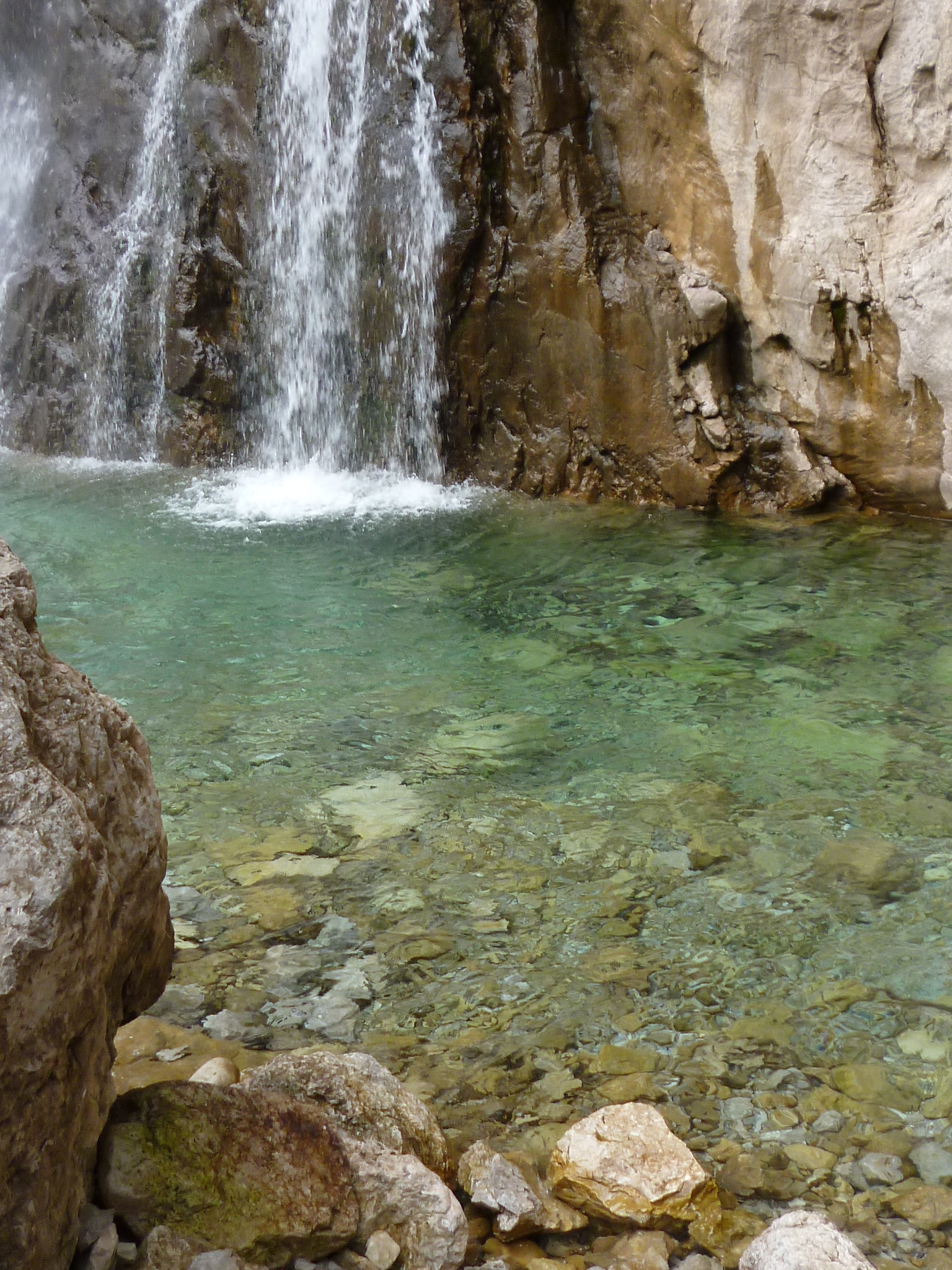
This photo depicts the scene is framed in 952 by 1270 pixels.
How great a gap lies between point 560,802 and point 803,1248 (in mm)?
1791

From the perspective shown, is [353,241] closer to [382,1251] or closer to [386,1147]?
[386,1147]

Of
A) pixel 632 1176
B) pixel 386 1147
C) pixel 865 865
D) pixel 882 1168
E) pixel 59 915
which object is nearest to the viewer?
pixel 59 915

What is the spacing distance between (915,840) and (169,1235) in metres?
2.25

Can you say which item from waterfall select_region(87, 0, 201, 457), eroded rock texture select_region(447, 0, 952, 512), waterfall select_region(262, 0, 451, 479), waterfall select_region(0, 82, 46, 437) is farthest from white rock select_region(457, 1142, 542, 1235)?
waterfall select_region(0, 82, 46, 437)

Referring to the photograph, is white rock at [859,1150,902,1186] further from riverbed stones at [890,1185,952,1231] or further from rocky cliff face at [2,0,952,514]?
rocky cliff face at [2,0,952,514]

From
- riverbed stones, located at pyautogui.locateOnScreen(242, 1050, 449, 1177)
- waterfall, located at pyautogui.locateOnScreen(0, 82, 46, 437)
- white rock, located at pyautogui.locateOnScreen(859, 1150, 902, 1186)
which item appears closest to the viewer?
riverbed stones, located at pyautogui.locateOnScreen(242, 1050, 449, 1177)

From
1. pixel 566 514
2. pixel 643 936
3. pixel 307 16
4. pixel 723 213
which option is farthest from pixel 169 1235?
pixel 307 16

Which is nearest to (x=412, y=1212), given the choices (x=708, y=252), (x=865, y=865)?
(x=865, y=865)

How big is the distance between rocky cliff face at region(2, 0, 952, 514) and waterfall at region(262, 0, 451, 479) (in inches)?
7.4

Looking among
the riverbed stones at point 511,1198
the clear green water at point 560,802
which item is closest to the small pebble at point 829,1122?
the clear green water at point 560,802

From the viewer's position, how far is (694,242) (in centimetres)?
680

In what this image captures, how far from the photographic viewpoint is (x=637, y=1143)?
202 cm

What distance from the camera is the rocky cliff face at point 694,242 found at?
6066mm

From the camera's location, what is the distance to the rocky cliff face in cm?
607
